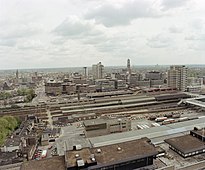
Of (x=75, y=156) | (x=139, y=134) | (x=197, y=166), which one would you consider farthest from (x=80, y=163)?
(x=139, y=134)

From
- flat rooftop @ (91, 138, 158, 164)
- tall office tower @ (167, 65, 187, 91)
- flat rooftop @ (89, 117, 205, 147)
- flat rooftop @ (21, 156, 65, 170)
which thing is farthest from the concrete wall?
tall office tower @ (167, 65, 187, 91)

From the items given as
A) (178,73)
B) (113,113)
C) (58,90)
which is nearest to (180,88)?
(178,73)

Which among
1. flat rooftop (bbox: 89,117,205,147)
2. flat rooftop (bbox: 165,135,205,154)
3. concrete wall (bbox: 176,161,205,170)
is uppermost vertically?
flat rooftop (bbox: 165,135,205,154)

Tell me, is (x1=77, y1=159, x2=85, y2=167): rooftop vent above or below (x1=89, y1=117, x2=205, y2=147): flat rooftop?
above

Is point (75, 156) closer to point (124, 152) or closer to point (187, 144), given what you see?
point (124, 152)

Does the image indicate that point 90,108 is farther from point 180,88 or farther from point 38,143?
point 180,88

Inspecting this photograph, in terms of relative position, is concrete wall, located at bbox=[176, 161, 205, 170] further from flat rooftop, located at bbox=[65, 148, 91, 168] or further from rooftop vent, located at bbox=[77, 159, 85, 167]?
rooftop vent, located at bbox=[77, 159, 85, 167]

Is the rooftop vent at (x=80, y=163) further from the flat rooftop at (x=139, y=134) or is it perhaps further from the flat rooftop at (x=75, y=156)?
the flat rooftop at (x=139, y=134)
